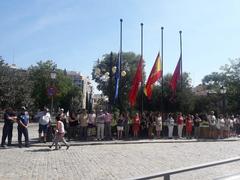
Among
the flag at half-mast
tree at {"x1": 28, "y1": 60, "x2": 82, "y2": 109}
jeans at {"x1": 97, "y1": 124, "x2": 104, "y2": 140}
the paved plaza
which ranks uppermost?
tree at {"x1": 28, "y1": 60, "x2": 82, "y2": 109}

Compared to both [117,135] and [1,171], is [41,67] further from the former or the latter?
[1,171]

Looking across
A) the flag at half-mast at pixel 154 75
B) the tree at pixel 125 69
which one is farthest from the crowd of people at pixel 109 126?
the tree at pixel 125 69

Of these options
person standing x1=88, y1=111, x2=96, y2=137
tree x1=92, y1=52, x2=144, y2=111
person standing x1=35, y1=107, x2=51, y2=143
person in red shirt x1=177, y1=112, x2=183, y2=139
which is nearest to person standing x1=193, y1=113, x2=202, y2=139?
person in red shirt x1=177, y1=112, x2=183, y2=139

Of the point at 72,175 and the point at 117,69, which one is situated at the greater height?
the point at 117,69

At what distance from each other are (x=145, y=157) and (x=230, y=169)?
9790mm

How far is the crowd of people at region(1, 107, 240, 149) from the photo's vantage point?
64.0ft

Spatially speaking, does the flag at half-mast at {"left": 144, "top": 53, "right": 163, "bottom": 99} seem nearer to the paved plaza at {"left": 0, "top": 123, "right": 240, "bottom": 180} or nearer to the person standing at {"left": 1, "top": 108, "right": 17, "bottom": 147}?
the paved plaza at {"left": 0, "top": 123, "right": 240, "bottom": 180}

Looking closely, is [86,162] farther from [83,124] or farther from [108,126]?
[108,126]

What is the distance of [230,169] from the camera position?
6250 mm

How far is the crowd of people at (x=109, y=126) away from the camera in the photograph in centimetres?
1952

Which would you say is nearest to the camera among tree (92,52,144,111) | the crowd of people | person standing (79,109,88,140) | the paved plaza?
the paved plaza

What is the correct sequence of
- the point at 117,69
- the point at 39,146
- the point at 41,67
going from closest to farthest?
the point at 39,146
the point at 117,69
the point at 41,67

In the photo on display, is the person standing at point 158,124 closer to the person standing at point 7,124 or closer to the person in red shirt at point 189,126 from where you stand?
the person in red shirt at point 189,126

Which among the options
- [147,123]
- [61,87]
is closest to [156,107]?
[61,87]
